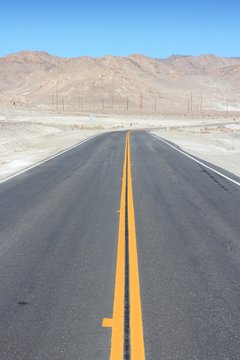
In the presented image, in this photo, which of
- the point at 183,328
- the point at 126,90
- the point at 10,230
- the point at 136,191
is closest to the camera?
the point at 183,328

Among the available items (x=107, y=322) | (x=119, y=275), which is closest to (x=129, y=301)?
(x=107, y=322)

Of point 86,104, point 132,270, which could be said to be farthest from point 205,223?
point 86,104

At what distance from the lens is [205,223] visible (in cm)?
932

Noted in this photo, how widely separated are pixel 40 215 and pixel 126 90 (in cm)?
18070

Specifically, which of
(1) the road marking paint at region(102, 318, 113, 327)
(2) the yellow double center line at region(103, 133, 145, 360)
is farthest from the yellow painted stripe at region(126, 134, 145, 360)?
(1) the road marking paint at region(102, 318, 113, 327)

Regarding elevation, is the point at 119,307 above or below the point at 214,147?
below

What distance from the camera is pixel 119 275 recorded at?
6309 millimetres

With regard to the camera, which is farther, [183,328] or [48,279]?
[48,279]

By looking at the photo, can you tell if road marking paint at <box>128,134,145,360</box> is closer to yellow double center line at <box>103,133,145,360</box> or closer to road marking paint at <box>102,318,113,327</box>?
yellow double center line at <box>103,133,145,360</box>

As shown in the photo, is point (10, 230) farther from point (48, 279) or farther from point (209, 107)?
point (209, 107)

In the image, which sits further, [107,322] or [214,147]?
[214,147]

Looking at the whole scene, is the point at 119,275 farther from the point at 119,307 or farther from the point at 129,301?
the point at 119,307

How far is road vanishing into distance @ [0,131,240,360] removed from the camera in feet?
14.9

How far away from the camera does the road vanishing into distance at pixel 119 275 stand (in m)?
4.54
